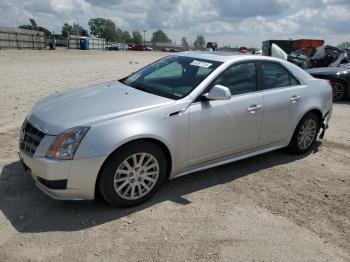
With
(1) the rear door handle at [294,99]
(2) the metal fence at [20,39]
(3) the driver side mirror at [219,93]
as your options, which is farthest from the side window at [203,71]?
(2) the metal fence at [20,39]

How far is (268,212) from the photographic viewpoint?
13.9ft

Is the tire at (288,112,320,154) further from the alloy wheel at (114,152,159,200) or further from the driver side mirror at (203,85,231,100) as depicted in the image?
the alloy wheel at (114,152,159,200)

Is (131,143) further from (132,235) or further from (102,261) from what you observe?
(102,261)

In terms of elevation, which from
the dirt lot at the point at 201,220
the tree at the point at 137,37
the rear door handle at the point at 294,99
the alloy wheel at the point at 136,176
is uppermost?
the rear door handle at the point at 294,99

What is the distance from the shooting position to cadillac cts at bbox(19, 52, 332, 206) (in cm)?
375

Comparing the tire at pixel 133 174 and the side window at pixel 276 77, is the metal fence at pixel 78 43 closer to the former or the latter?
the side window at pixel 276 77

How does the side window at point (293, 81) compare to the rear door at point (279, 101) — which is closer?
the rear door at point (279, 101)

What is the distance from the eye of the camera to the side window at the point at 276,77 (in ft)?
17.5

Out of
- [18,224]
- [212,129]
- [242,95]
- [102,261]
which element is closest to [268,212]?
[212,129]

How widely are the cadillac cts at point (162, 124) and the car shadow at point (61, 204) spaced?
0.21 meters

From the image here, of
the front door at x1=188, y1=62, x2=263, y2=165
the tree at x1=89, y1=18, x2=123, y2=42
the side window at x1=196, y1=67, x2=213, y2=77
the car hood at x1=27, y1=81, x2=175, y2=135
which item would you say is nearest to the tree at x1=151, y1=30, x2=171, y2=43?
the tree at x1=89, y1=18, x2=123, y2=42

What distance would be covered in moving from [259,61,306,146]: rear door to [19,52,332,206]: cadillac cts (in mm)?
15

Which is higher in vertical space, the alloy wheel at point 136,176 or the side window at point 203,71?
the side window at point 203,71

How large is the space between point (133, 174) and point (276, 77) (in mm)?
2646
